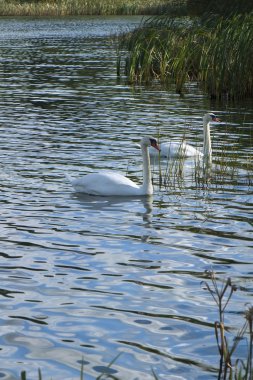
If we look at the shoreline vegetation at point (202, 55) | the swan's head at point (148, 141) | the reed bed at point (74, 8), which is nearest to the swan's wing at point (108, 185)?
the swan's head at point (148, 141)

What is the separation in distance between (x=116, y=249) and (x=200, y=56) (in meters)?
16.1

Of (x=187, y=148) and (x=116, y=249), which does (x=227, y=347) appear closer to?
(x=116, y=249)

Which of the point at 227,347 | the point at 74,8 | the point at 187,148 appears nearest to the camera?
the point at 227,347

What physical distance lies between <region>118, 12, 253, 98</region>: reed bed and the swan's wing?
9.54 m

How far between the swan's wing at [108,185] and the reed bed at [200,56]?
31.3 feet

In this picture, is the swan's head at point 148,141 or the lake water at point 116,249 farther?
the swan's head at point 148,141

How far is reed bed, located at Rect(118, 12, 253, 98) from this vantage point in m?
20.9

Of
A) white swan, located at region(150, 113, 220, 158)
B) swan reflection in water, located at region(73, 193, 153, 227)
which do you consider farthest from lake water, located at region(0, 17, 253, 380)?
white swan, located at region(150, 113, 220, 158)

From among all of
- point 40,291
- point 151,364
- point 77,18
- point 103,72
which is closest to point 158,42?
point 103,72

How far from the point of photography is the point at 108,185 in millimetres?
11664

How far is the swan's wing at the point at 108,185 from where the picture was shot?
1161 cm

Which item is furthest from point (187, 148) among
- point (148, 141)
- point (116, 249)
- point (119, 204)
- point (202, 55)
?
point (202, 55)

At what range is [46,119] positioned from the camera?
19578mm

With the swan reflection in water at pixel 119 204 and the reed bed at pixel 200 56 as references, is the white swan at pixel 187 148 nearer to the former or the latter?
the swan reflection in water at pixel 119 204
